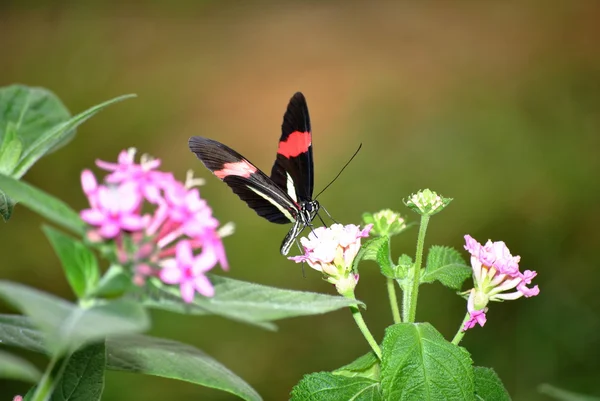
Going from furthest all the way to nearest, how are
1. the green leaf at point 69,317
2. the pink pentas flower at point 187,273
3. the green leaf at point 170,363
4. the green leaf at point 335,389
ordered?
the green leaf at point 335,389 → the green leaf at point 170,363 → the pink pentas flower at point 187,273 → the green leaf at point 69,317

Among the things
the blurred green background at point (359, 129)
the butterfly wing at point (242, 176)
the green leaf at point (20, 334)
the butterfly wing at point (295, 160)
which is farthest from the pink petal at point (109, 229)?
the blurred green background at point (359, 129)

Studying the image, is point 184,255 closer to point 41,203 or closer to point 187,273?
point 187,273

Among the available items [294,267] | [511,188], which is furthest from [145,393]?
[511,188]

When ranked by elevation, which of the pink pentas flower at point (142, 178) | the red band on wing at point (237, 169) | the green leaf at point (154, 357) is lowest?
the green leaf at point (154, 357)

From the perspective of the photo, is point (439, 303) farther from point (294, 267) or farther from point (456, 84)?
point (456, 84)

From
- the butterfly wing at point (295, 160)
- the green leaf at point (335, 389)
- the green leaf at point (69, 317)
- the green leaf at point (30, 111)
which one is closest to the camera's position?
the green leaf at point (69, 317)

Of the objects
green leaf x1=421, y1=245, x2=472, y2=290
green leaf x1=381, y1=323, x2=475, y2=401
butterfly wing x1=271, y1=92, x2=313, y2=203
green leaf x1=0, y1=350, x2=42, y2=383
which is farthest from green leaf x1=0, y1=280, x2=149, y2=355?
butterfly wing x1=271, y1=92, x2=313, y2=203

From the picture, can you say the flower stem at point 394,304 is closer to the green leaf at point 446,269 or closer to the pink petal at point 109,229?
the green leaf at point 446,269

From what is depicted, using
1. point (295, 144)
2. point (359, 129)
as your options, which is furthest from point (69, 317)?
point (359, 129)
